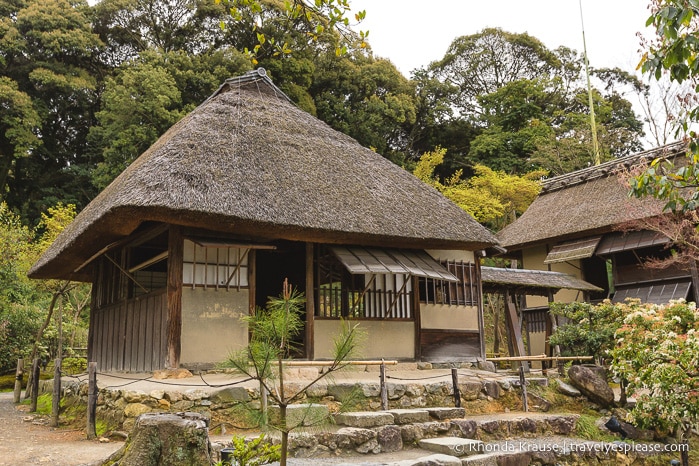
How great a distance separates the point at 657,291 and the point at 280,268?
9643mm

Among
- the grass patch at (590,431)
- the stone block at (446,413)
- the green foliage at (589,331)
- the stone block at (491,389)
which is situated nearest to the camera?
the stone block at (446,413)

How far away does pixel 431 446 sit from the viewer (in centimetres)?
690

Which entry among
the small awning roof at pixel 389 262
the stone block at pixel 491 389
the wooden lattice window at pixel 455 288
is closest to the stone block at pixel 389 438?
the stone block at pixel 491 389

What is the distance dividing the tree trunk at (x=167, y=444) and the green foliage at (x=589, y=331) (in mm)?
8649

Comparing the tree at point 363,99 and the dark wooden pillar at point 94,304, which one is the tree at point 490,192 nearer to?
the tree at point 363,99

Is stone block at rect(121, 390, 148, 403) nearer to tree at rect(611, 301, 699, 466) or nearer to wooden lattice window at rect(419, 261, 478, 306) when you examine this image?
wooden lattice window at rect(419, 261, 478, 306)

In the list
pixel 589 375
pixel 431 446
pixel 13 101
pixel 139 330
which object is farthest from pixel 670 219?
pixel 13 101

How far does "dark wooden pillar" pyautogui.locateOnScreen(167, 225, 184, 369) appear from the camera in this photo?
27.6 feet

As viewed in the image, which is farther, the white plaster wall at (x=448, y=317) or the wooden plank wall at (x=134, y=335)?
the white plaster wall at (x=448, y=317)

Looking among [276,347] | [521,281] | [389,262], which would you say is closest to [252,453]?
[276,347]

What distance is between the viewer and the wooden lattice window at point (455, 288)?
1133 cm

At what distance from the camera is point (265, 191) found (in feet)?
29.9

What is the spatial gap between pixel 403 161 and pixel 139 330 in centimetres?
1876

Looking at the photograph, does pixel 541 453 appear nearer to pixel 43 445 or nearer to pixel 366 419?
pixel 366 419
